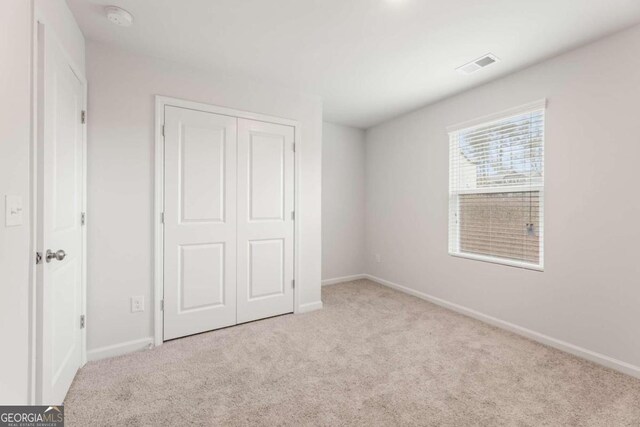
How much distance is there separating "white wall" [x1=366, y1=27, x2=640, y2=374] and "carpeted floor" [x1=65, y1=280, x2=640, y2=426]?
0.90ft

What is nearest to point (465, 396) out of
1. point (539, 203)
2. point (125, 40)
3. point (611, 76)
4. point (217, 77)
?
point (539, 203)

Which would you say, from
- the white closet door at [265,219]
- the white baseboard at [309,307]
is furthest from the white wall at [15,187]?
the white baseboard at [309,307]

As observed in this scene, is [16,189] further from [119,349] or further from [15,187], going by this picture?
[119,349]

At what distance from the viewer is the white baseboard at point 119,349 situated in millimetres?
2193

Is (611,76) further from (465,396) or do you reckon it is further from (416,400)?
(416,400)

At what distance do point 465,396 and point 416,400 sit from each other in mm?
313

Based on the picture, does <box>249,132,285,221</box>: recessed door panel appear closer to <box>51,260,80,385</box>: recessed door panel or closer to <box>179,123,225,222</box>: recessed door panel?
<box>179,123,225,222</box>: recessed door panel

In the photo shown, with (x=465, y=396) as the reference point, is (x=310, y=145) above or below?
above

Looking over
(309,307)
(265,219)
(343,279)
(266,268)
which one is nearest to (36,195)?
(265,219)

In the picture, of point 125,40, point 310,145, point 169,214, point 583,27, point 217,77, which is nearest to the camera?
point 583,27

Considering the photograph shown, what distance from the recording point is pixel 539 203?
2555mm

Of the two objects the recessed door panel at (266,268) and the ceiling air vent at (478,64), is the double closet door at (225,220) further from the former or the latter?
the ceiling air vent at (478,64)

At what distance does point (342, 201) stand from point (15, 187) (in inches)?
145

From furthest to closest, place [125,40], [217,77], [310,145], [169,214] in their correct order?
[310,145] < [217,77] < [169,214] < [125,40]
